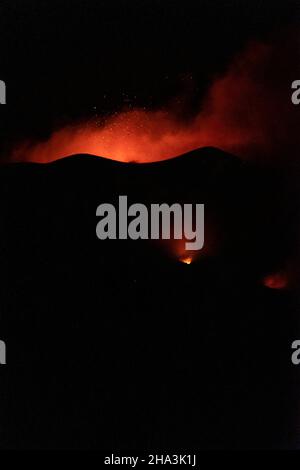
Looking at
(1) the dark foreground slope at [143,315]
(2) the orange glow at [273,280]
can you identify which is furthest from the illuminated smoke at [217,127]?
(2) the orange glow at [273,280]

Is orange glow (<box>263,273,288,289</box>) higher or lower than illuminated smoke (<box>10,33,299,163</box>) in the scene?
lower

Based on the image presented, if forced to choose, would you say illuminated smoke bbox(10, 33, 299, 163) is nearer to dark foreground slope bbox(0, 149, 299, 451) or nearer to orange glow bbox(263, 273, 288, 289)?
dark foreground slope bbox(0, 149, 299, 451)

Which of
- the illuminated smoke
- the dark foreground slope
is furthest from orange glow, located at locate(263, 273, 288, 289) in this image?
the illuminated smoke

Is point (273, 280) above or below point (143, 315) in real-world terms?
above

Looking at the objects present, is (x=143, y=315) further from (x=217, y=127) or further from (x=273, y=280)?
(x=217, y=127)

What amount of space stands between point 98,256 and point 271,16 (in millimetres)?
1496

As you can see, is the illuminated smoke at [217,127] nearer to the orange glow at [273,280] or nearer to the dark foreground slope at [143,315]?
the dark foreground slope at [143,315]

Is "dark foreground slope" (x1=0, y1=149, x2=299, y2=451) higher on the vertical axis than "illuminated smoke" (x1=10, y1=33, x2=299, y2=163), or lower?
lower

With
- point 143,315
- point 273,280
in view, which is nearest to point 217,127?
point 273,280

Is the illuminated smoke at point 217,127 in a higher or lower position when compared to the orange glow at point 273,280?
higher

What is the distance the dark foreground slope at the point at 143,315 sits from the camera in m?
3.76

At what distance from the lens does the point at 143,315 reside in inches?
148

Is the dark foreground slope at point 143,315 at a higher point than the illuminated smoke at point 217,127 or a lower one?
lower

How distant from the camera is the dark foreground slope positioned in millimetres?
3760
